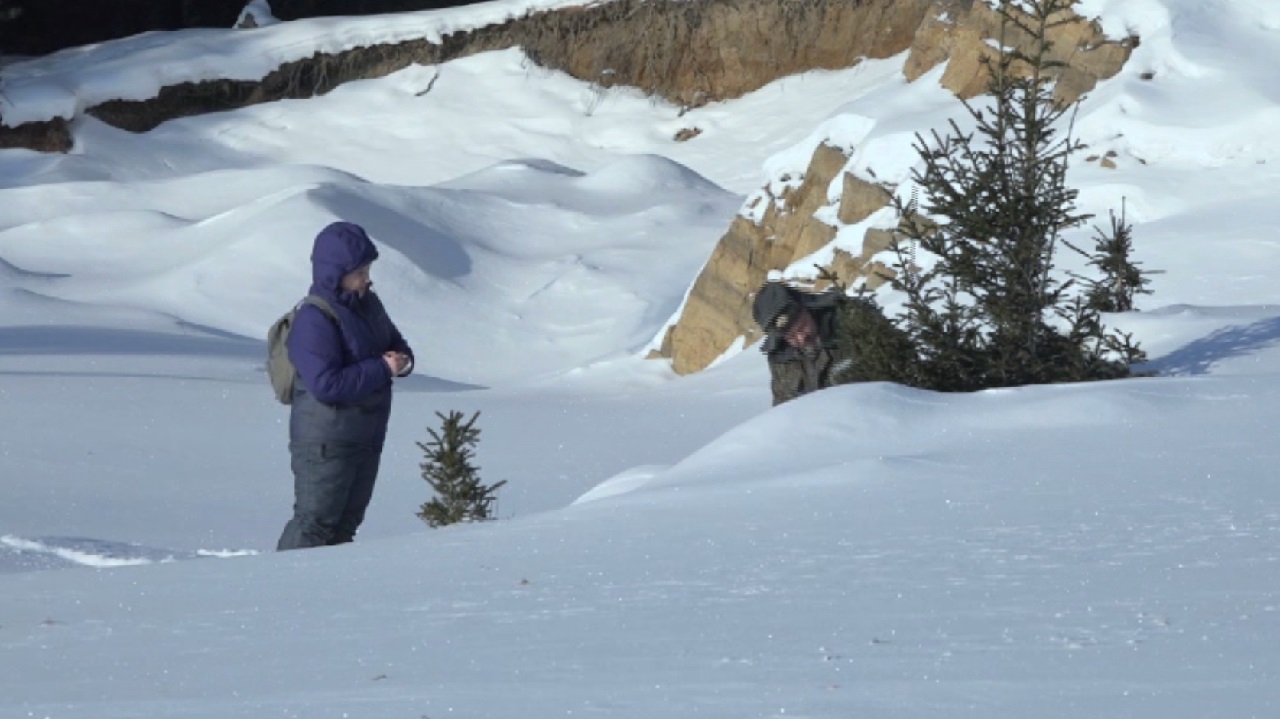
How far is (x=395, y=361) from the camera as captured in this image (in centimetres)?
678

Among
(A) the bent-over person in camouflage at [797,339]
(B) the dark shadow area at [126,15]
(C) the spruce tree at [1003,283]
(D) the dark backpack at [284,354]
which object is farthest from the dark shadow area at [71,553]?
(B) the dark shadow area at [126,15]

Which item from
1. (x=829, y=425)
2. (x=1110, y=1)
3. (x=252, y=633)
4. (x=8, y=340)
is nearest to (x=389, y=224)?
(x=8, y=340)

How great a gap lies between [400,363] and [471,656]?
2666mm

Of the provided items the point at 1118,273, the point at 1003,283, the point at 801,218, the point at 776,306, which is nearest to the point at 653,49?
the point at 801,218

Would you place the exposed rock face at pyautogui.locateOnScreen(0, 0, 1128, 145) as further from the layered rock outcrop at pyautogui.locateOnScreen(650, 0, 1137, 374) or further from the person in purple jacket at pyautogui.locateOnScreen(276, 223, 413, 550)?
the person in purple jacket at pyautogui.locateOnScreen(276, 223, 413, 550)

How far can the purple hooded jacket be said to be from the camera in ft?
21.9

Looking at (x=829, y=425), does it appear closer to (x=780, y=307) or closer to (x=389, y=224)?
(x=780, y=307)

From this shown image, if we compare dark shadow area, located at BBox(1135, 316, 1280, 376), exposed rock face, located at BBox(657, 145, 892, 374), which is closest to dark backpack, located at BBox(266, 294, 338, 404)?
dark shadow area, located at BBox(1135, 316, 1280, 376)

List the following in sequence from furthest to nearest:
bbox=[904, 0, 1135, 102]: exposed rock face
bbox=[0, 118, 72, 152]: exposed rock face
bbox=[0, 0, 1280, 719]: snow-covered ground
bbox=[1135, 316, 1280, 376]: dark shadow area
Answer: bbox=[0, 118, 72, 152]: exposed rock face
bbox=[904, 0, 1135, 102]: exposed rock face
bbox=[1135, 316, 1280, 376]: dark shadow area
bbox=[0, 0, 1280, 719]: snow-covered ground

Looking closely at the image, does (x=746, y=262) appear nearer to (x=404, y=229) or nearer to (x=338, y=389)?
(x=404, y=229)

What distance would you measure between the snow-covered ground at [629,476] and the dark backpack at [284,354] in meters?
0.82

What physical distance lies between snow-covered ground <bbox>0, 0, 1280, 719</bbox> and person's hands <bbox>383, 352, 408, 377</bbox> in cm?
68

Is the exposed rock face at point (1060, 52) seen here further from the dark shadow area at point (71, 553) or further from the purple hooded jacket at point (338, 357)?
the purple hooded jacket at point (338, 357)

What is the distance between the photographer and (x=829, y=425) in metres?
7.14
